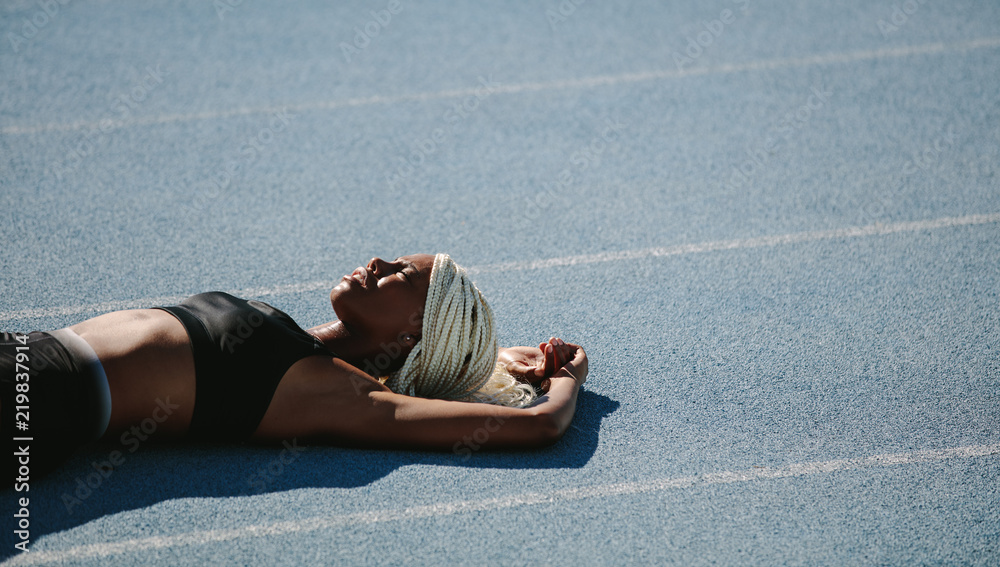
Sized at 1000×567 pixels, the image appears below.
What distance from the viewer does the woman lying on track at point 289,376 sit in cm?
301

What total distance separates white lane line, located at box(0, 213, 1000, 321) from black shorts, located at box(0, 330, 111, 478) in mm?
1397

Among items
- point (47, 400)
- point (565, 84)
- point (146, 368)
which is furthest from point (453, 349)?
point (565, 84)

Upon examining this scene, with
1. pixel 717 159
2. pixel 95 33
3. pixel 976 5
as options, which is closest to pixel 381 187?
pixel 717 159

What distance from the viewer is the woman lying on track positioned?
3.01 meters

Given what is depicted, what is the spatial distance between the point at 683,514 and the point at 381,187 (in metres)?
3.41

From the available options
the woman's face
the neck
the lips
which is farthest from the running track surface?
the lips

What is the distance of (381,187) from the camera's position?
5.76m

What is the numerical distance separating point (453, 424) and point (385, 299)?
59 centimetres

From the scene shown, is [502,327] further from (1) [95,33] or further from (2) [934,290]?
(1) [95,33]

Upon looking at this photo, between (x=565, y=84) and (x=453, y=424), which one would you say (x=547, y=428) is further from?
(x=565, y=84)

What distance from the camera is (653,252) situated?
509cm

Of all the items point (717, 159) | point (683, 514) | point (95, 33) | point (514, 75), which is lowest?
point (683, 514)

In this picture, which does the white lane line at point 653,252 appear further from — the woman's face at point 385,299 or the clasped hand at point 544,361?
the woman's face at point 385,299

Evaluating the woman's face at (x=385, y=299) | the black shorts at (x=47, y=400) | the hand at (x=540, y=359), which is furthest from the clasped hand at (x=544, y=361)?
the black shorts at (x=47, y=400)
